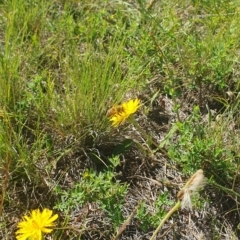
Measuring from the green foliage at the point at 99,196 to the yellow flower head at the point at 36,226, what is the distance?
65 millimetres

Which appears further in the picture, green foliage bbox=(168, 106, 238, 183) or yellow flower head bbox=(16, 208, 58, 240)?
green foliage bbox=(168, 106, 238, 183)

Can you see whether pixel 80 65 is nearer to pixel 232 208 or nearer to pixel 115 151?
pixel 115 151

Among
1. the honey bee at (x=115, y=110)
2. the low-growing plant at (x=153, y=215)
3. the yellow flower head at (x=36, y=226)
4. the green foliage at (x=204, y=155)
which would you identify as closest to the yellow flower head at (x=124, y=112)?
the honey bee at (x=115, y=110)

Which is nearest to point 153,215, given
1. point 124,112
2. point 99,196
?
point 99,196

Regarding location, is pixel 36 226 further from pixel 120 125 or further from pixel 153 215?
pixel 120 125

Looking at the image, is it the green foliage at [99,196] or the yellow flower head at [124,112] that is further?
the yellow flower head at [124,112]

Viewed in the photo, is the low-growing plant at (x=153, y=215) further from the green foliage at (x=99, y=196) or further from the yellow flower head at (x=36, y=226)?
the yellow flower head at (x=36, y=226)

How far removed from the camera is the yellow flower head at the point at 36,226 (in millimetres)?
1339

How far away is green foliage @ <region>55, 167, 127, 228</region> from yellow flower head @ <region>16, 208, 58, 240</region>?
0.06m

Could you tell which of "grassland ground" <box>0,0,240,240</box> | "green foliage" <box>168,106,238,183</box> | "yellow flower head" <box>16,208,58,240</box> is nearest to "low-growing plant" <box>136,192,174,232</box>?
"grassland ground" <box>0,0,240,240</box>

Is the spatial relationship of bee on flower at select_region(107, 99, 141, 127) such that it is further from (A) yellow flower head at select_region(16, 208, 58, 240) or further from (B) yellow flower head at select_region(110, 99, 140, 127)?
(A) yellow flower head at select_region(16, 208, 58, 240)

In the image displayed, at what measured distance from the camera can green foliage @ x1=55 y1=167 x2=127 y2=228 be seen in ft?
4.71

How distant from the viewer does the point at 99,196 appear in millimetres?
1474

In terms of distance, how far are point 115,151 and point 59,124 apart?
226 millimetres
